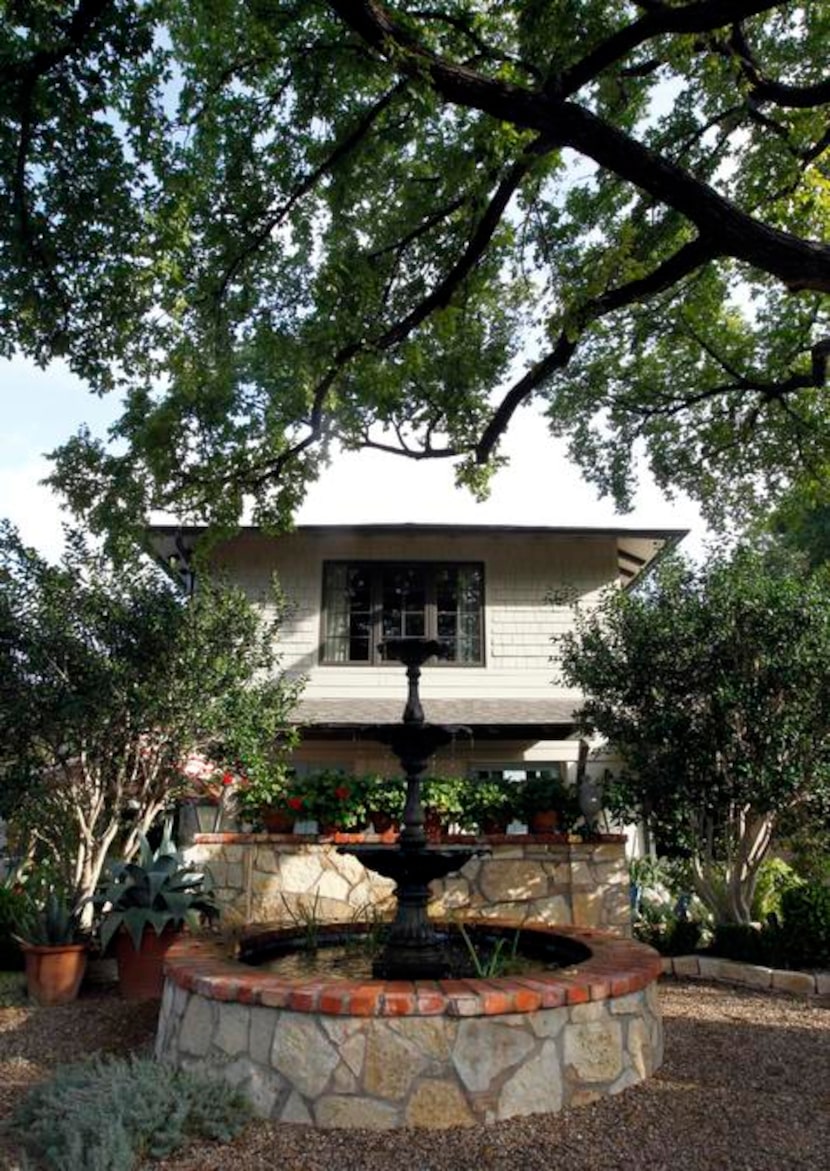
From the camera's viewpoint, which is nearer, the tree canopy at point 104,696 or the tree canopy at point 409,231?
the tree canopy at point 409,231

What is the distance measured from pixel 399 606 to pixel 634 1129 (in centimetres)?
936

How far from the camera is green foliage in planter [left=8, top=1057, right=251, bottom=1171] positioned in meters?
3.32

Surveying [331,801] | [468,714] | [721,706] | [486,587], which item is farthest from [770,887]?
[486,587]

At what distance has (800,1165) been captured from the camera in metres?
3.45

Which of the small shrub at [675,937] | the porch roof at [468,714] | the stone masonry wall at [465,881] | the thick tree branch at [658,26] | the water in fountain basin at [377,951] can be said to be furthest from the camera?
the porch roof at [468,714]

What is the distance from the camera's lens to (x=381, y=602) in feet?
41.8

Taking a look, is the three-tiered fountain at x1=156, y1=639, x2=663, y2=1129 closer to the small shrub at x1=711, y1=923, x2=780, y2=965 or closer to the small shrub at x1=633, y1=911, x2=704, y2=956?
the small shrub at x1=711, y1=923, x2=780, y2=965

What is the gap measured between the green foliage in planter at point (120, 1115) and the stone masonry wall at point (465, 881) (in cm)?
387

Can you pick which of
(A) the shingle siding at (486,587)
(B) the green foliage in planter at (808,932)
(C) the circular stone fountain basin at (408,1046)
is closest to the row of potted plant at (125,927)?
(C) the circular stone fountain basin at (408,1046)

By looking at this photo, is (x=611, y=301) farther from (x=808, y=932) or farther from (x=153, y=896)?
(x=153, y=896)

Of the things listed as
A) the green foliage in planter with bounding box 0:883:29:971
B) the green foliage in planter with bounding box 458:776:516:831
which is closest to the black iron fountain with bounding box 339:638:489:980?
the green foliage in planter with bounding box 458:776:516:831

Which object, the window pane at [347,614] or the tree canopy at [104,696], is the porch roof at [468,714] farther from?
the tree canopy at [104,696]

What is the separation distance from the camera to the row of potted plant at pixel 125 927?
21.5ft

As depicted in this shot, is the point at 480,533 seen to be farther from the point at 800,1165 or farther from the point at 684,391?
the point at 800,1165
